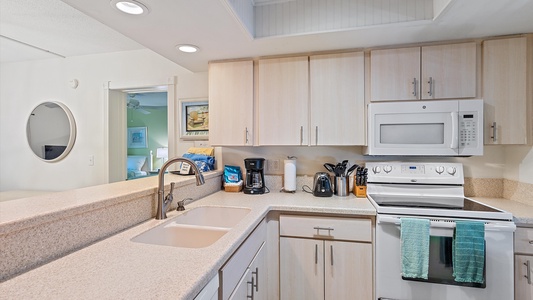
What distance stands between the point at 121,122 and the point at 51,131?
2.77 feet

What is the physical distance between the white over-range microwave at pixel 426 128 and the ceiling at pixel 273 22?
0.47m

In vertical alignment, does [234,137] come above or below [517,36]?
below

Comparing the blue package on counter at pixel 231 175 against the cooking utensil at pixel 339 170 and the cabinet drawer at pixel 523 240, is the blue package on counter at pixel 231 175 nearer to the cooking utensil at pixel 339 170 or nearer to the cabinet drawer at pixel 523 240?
the cooking utensil at pixel 339 170

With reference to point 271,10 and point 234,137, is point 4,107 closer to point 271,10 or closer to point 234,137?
point 234,137

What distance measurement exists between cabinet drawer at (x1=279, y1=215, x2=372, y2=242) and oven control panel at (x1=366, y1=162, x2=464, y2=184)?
483 millimetres

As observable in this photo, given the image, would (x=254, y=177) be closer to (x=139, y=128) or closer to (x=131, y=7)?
(x=131, y=7)

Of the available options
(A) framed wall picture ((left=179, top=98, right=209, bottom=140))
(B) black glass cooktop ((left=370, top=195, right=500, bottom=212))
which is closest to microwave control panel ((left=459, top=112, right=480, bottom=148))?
(B) black glass cooktop ((left=370, top=195, right=500, bottom=212))

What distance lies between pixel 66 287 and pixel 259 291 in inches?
43.8

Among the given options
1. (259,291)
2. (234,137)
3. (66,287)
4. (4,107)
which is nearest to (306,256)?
(259,291)

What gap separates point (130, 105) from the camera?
435 centimetres

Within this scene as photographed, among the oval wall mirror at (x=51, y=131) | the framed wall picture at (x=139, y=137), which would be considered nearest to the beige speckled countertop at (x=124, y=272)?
the oval wall mirror at (x=51, y=131)

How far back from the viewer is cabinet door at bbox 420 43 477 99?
1731 mm

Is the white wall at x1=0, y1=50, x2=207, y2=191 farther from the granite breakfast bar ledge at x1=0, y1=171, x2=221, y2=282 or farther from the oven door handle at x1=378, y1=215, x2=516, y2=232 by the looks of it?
the oven door handle at x1=378, y1=215, x2=516, y2=232

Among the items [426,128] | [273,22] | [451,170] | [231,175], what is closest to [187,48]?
[273,22]
